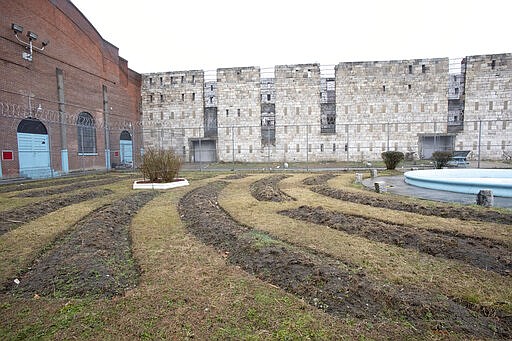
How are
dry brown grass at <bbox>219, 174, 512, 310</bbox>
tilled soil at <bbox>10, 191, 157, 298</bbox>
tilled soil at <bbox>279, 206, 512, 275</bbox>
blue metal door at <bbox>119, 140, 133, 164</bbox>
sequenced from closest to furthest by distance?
dry brown grass at <bbox>219, 174, 512, 310</bbox> → tilled soil at <bbox>10, 191, 157, 298</bbox> → tilled soil at <bbox>279, 206, 512, 275</bbox> → blue metal door at <bbox>119, 140, 133, 164</bbox>

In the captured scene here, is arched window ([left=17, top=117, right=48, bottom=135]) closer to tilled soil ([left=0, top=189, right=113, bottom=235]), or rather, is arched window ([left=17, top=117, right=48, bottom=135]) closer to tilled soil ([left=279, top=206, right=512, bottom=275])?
tilled soil ([left=0, top=189, right=113, bottom=235])

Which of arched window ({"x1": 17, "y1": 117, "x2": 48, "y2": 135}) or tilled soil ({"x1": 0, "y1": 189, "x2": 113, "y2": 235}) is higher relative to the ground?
arched window ({"x1": 17, "y1": 117, "x2": 48, "y2": 135})

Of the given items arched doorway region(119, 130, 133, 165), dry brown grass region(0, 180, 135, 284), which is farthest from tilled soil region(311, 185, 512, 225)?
arched doorway region(119, 130, 133, 165)

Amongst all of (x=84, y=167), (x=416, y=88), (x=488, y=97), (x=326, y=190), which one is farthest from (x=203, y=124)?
(x=488, y=97)

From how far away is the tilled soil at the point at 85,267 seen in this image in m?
3.49

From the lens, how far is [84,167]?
23.5m

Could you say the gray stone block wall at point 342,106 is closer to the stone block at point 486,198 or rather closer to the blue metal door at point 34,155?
the blue metal door at point 34,155

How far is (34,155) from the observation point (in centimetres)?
1917

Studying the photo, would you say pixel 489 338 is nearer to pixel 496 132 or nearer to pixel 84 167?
pixel 84 167

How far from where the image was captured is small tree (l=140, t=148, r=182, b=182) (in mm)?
12133

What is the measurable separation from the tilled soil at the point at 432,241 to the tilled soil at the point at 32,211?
6.24 meters

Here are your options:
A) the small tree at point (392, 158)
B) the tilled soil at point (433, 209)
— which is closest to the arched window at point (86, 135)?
the tilled soil at point (433, 209)

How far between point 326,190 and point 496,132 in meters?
29.5

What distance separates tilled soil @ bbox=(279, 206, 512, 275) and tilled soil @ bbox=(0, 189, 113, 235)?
20.5 feet
